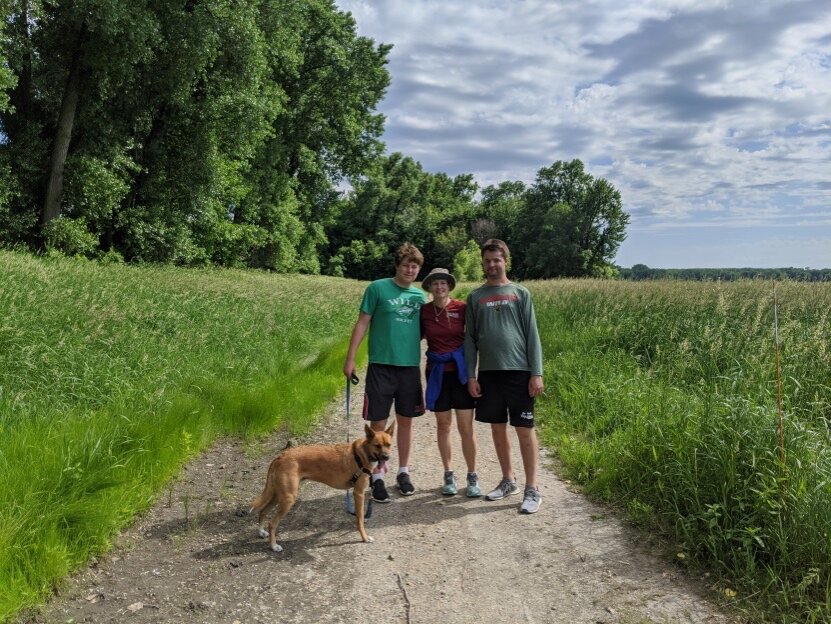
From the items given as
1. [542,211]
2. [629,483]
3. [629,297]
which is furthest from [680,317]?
[542,211]

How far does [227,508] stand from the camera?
4.73 m

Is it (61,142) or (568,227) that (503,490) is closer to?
(61,142)

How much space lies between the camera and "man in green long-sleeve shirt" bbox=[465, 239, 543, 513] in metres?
4.88

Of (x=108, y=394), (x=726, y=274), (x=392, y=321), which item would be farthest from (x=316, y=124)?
(x=392, y=321)

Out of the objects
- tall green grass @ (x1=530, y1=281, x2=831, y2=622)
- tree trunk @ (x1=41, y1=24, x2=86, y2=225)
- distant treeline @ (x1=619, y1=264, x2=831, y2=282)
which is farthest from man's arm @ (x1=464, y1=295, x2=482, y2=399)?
tree trunk @ (x1=41, y1=24, x2=86, y2=225)

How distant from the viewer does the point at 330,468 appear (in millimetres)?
4285

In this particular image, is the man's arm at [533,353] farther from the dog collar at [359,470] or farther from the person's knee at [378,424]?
the dog collar at [359,470]

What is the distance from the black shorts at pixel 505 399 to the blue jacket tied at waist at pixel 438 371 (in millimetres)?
182

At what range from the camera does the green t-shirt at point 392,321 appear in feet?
16.4

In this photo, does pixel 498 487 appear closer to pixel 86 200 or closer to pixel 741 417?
pixel 741 417

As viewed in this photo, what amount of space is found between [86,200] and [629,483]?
19.0 meters

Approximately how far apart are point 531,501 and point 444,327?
5.48 feet

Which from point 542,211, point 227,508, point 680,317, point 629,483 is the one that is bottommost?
point 227,508

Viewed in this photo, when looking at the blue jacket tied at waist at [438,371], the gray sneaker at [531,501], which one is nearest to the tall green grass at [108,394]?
the blue jacket tied at waist at [438,371]
